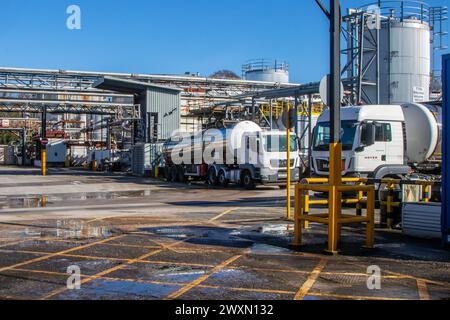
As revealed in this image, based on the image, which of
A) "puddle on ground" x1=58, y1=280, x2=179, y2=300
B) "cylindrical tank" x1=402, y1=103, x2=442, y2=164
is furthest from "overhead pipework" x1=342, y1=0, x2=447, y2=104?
"puddle on ground" x1=58, y1=280, x2=179, y2=300

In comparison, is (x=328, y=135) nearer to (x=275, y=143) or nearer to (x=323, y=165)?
(x=323, y=165)

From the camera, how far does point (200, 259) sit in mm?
8734

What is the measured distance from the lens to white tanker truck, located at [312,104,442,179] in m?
16.7

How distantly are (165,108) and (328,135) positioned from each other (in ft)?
81.2

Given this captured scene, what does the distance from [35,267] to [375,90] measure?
2140cm

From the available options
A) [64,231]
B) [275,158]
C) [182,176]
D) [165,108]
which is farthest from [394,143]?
[165,108]

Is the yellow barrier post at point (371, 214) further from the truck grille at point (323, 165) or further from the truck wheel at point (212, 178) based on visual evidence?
the truck wheel at point (212, 178)

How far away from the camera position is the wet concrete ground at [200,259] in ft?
22.0

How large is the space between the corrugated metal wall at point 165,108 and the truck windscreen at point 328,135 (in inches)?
929

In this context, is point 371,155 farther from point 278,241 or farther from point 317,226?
point 278,241

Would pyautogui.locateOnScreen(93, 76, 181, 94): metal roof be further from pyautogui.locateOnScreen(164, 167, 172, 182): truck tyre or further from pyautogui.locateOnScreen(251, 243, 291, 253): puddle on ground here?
pyautogui.locateOnScreen(251, 243, 291, 253): puddle on ground

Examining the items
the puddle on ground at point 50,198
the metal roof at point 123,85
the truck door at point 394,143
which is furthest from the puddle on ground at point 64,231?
the metal roof at point 123,85

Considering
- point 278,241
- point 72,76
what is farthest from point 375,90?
point 72,76
